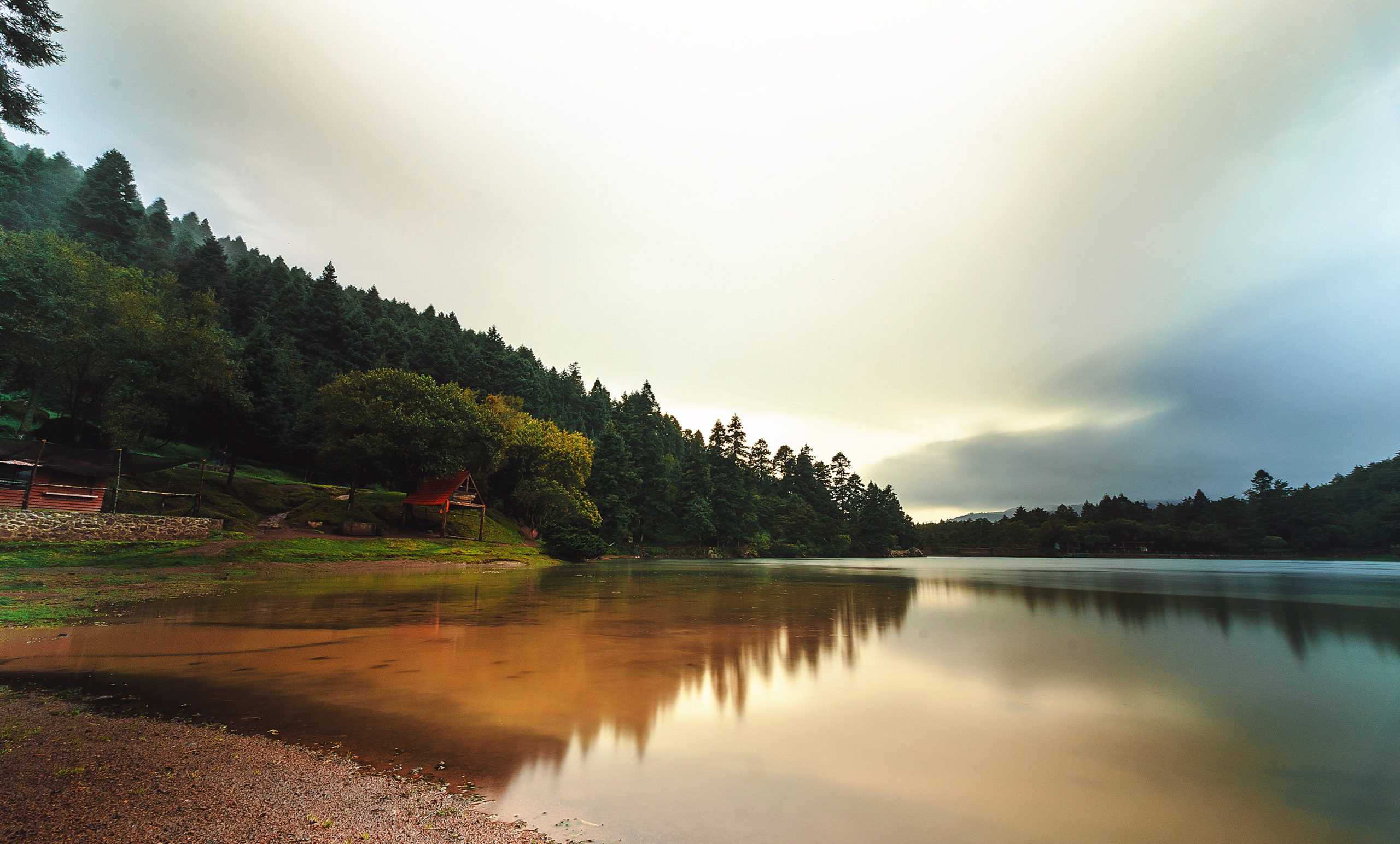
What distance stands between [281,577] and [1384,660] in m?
29.7

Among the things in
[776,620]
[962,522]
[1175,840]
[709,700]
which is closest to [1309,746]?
[1175,840]

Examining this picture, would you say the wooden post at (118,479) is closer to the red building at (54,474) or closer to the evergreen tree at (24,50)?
the red building at (54,474)

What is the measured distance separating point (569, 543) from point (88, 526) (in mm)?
26541

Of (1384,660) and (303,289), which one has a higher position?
(303,289)

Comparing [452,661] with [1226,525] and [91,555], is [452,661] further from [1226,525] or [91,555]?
[1226,525]

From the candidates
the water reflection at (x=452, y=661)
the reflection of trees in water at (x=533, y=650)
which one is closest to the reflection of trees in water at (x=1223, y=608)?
the reflection of trees in water at (x=533, y=650)

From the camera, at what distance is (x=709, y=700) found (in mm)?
6883

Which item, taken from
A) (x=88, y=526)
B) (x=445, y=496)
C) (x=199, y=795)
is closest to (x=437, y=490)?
(x=445, y=496)

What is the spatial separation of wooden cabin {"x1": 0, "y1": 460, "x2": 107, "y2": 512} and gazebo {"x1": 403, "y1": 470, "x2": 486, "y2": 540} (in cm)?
1584

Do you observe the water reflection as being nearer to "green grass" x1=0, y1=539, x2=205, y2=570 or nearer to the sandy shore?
the sandy shore

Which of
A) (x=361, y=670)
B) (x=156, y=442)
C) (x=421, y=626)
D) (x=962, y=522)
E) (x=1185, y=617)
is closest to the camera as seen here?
(x=361, y=670)

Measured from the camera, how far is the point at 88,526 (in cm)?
1980

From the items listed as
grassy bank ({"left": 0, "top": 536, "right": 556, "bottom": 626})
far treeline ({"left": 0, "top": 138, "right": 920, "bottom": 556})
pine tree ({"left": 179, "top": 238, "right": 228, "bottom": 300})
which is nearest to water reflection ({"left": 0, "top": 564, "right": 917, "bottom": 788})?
grassy bank ({"left": 0, "top": 536, "right": 556, "bottom": 626})

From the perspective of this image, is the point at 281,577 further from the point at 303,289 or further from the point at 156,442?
the point at 303,289
